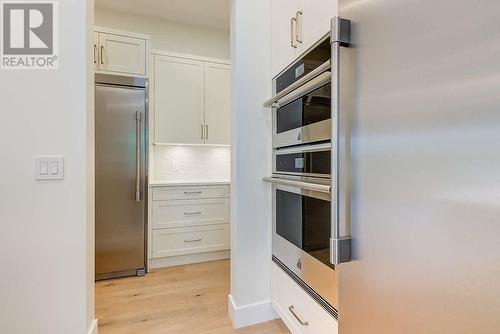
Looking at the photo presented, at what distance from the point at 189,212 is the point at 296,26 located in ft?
7.08

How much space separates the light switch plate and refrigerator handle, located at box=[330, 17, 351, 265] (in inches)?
55.4

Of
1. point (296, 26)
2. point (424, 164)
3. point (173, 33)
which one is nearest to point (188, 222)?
point (296, 26)

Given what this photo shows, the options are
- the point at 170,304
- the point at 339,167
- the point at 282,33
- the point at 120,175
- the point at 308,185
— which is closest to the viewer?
the point at 339,167

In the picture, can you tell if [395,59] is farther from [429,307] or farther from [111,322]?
[111,322]

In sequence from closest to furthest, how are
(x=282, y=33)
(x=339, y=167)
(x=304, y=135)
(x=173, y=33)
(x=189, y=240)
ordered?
(x=339, y=167)
(x=304, y=135)
(x=282, y=33)
(x=189, y=240)
(x=173, y=33)

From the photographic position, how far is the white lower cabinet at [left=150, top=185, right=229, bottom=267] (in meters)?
2.83

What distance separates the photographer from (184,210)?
9.62ft

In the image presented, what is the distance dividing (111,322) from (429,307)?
2.07m

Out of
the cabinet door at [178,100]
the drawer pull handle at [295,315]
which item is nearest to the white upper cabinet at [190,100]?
the cabinet door at [178,100]

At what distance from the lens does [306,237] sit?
55.0 inches

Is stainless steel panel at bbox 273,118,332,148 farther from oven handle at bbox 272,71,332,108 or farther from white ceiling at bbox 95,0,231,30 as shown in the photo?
white ceiling at bbox 95,0,231,30

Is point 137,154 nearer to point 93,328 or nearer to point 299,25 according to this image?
point 93,328

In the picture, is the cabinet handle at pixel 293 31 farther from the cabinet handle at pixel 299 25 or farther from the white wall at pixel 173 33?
the white wall at pixel 173 33

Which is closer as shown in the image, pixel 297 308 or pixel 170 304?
pixel 297 308
